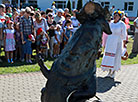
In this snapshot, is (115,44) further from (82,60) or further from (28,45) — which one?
(82,60)

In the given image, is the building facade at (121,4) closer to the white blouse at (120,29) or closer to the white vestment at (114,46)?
the white vestment at (114,46)

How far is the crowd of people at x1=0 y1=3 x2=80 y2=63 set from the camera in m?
7.54

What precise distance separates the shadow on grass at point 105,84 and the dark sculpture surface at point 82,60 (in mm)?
4182

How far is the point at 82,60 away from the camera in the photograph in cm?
177

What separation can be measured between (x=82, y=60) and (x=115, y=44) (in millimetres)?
4869

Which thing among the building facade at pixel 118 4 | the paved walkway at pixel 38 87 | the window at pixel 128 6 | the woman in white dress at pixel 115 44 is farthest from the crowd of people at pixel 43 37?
the window at pixel 128 6

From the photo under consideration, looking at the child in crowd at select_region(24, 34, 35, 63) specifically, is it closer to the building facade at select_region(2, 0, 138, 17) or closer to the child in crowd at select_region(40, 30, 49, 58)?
the child in crowd at select_region(40, 30, 49, 58)

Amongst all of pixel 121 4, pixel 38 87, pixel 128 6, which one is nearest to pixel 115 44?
pixel 38 87

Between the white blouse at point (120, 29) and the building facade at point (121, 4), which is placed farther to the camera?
the building facade at point (121, 4)

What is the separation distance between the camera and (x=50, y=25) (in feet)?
29.5

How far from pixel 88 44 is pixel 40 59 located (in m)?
0.66

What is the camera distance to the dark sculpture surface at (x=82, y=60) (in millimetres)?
1746

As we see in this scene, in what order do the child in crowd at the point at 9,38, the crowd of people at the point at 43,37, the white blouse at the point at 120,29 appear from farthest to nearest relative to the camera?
1. the child in crowd at the point at 9,38
2. the crowd of people at the point at 43,37
3. the white blouse at the point at 120,29

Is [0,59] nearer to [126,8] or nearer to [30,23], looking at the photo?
[30,23]
